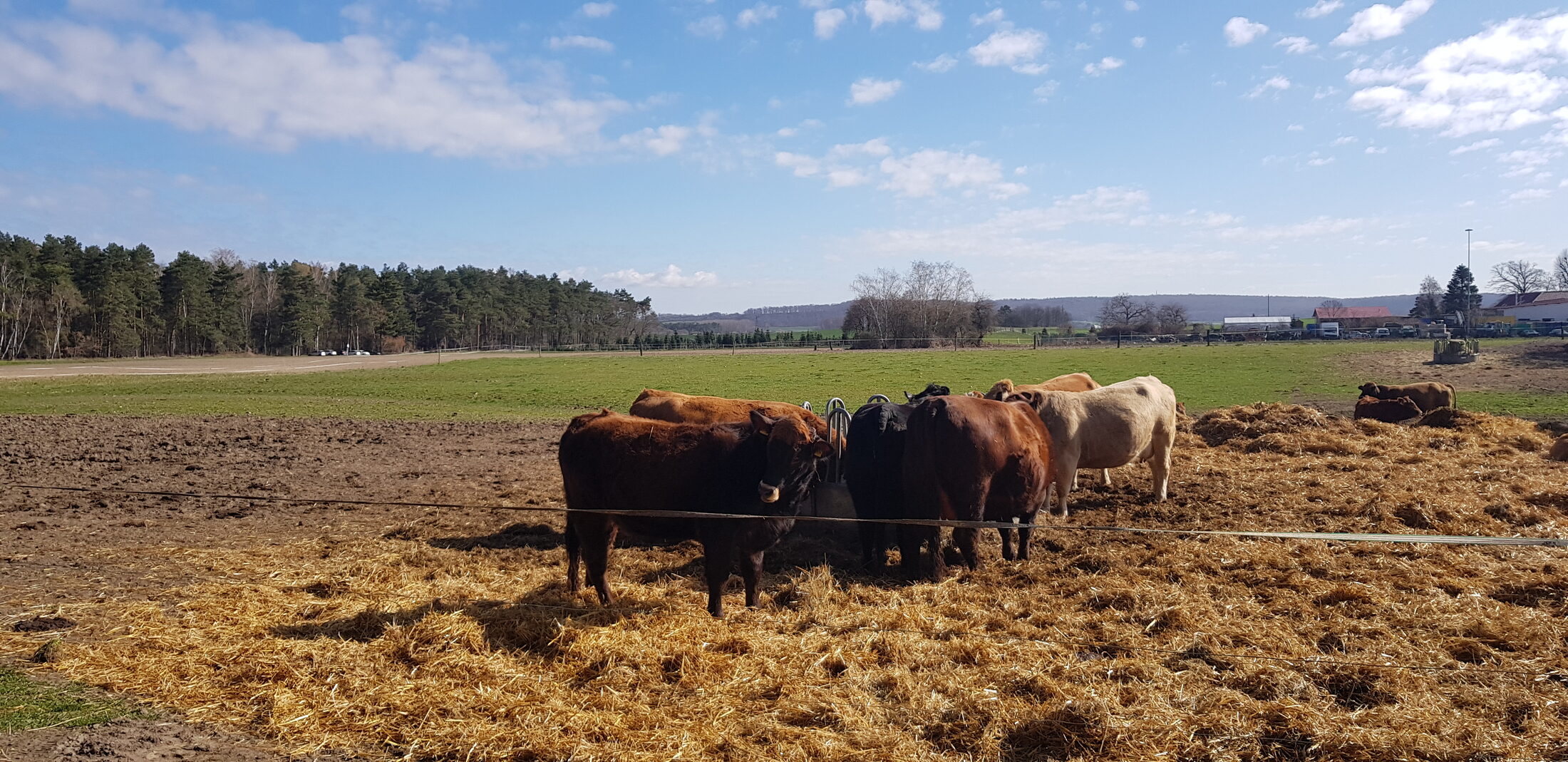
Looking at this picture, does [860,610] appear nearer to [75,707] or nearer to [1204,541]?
[1204,541]

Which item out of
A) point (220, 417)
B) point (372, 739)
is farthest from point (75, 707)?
point (220, 417)

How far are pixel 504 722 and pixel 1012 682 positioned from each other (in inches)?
117

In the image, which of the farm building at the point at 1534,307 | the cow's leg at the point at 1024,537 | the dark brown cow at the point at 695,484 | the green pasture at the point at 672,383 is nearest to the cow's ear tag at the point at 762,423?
the dark brown cow at the point at 695,484

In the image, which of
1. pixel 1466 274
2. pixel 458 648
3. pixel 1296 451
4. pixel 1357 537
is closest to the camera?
pixel 1357 537

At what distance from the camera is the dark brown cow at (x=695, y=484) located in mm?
6703

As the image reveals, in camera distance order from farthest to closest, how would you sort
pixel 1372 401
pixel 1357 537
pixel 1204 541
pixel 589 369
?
pixel 589 369 < pixel 1372 401 < pixel 1204 541 < pixel 1357 537

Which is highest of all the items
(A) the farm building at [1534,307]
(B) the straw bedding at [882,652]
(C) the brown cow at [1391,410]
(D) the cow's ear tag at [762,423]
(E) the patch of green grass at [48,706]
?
(A) the farm building at [1534,307]

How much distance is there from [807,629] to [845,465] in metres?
3.76

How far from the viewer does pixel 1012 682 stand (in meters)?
5.01

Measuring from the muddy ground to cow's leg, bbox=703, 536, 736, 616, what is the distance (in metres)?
3.13

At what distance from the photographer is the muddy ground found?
4.61m

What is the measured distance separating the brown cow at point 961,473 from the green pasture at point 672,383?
16.8 meters

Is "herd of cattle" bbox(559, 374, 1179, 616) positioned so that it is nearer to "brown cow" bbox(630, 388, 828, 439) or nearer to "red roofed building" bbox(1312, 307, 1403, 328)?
"brown cow" bbox(630, 388, 828, 439)

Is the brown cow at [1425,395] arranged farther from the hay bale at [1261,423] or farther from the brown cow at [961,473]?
the brown cow at [961,473]
